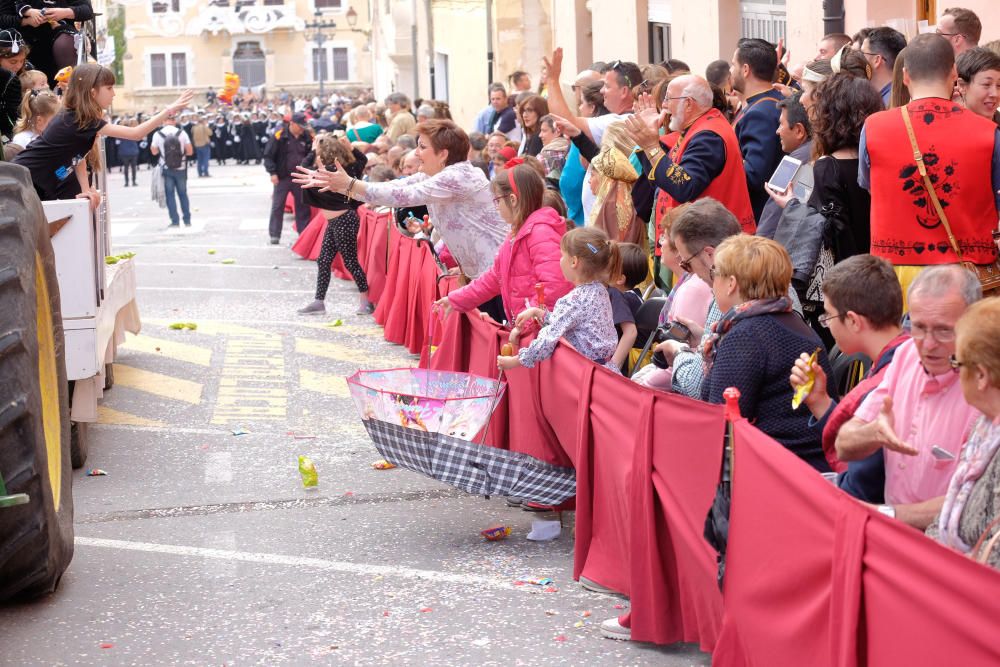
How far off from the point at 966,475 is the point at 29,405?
10.1ft

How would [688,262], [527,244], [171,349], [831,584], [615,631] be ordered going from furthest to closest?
1. [171,349]
2. [527,244]
3. [688,262]
4. [615,631]
5. [831,584]

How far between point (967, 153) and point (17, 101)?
16.6ft

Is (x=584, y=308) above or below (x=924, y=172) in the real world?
below

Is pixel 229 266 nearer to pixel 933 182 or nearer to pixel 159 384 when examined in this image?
pixel 159 384

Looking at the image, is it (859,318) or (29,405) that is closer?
(859,318)

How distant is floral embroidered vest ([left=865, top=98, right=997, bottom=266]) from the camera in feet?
19.2

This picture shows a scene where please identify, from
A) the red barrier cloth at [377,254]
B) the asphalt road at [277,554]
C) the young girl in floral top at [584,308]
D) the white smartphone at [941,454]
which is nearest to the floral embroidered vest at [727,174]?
the young girl in floral top at [584,308]

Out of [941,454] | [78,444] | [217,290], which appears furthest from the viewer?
[217,290]

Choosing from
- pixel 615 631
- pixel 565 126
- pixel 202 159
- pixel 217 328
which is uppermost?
pixel 202 159

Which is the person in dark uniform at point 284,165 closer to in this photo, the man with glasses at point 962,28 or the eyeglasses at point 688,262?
the man with glasses at point 962,28

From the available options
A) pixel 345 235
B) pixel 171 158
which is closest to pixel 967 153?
pixel 345 235

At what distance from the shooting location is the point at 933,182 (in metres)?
5.89

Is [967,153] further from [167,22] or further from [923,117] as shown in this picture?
[167,22]

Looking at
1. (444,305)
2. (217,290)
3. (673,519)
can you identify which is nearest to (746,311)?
(673,519)
